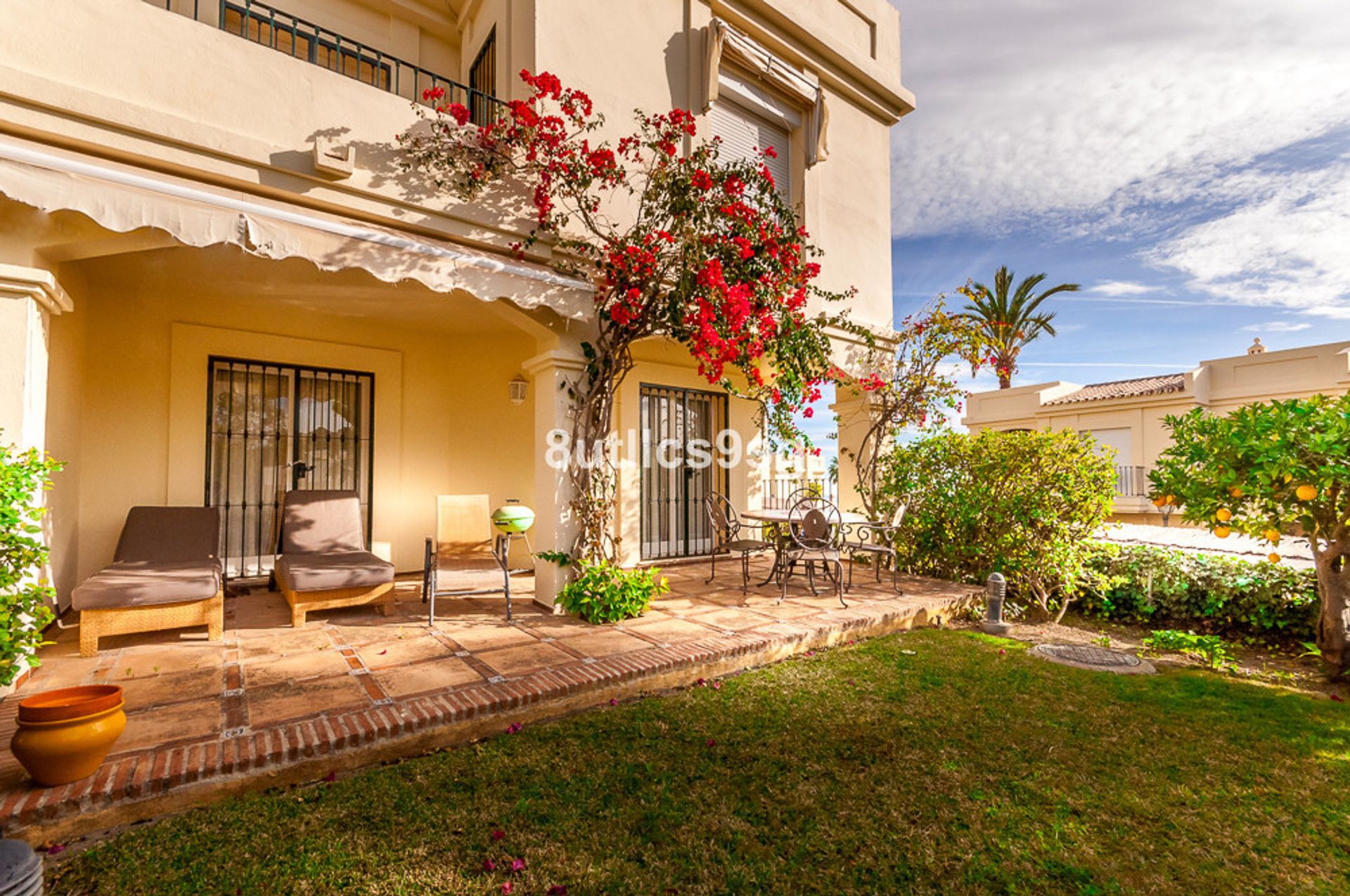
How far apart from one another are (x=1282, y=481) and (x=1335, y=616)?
139 cm

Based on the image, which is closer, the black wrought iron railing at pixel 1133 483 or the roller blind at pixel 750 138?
the roller blind at pixel 750 138

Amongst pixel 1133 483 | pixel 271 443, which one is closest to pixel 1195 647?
pixel 271 443

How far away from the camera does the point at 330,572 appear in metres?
5.75

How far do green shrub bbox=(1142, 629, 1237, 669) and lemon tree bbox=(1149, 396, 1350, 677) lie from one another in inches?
28.6

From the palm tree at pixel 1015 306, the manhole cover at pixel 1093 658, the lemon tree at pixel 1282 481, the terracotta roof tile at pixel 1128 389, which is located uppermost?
the palm tree at pixel 1015 306

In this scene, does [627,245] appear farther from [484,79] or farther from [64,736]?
[64,736]

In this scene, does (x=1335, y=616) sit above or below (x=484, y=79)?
below

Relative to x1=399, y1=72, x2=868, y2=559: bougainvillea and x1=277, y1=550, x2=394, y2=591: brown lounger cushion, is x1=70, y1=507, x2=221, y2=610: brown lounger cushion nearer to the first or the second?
x1=277, y1=550, x2=394, y2=591: brown lounger cushion

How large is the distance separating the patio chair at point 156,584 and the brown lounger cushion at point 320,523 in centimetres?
66

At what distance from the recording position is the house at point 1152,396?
2061cm

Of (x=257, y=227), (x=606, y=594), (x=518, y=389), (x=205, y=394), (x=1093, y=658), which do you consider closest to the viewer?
(x=257, y=227)

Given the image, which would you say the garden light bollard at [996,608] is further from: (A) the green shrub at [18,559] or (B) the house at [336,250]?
(A) the green shrub at [18,559]

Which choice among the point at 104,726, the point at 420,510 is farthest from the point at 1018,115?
the point at 104,726

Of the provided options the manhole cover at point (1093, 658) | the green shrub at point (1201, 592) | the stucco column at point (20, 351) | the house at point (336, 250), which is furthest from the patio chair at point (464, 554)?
the green shrub at point (1201, 592)
